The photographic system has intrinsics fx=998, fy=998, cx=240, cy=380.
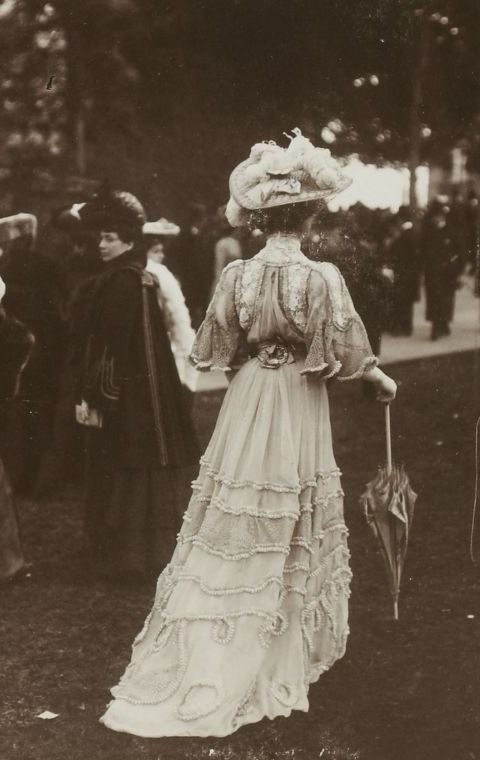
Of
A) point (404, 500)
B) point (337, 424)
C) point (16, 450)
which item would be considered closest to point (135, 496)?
point (16, 450)

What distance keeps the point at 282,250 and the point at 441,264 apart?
5.96 feet

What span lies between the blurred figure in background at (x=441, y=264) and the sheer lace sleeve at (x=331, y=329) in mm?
1244

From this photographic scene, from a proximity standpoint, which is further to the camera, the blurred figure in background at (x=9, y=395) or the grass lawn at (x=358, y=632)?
the blurred figure in background at (x=9, y=395)

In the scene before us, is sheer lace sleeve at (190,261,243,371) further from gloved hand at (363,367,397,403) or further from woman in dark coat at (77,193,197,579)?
woman in dark coat at (77,193,197,579)

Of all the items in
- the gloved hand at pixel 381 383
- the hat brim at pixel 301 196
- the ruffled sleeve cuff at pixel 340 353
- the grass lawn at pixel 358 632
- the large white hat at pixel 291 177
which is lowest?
the grass lawn at pixel 358 632

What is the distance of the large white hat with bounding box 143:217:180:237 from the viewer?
16.1ft

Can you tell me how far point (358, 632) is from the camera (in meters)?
4.46

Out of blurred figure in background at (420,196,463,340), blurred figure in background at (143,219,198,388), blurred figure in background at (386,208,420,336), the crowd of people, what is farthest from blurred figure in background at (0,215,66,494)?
blurred figure in background at (420,196,463,340)

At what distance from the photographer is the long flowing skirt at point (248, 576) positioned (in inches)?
143

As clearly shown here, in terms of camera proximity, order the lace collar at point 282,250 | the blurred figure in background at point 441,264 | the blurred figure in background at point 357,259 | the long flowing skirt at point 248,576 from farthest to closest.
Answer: the blurred figure in background at point 441,264, the blurred figure in background at point 357,259, the lace collar at point 282,250, the long flowing skirt at point 248,576

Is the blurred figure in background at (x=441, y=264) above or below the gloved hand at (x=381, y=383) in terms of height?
above

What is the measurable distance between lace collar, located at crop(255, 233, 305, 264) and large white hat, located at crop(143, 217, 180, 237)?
3.95 ft

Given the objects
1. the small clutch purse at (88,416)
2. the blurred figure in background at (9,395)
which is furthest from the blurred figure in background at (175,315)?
the blurred figure in background at (9,395)

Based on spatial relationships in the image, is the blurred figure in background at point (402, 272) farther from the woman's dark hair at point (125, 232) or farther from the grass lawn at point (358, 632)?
the woman's dark hair at point (125, 232)
